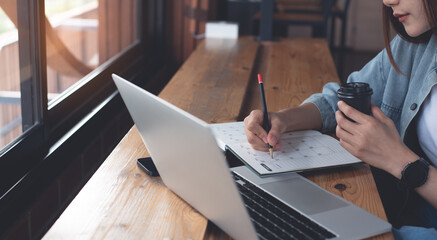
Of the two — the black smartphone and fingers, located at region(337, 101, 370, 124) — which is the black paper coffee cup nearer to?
fingers, located at region(337, 101, 370, 124)

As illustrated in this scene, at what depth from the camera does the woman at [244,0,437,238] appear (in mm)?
1053

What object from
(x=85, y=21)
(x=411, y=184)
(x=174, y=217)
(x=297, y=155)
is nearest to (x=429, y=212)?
(x=411, y=184)

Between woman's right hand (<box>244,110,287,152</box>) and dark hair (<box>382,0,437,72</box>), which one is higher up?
dark hair (<box>382,0,437,72</box>)

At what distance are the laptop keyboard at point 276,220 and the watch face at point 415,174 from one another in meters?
0.27

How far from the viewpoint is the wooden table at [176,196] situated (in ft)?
2.85

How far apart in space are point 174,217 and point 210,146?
0.26m

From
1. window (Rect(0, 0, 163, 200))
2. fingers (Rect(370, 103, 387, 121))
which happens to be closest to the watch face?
fingers (Rect(370, 103, 387, 121))

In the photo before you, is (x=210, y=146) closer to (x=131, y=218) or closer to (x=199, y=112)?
(x=131, y=218)

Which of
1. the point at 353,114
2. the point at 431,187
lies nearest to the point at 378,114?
the point at 353,114

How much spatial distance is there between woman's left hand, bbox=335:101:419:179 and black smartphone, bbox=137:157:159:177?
0.43 meters

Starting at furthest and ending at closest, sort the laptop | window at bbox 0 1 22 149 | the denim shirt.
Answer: window at bbox 0 1 22 149 < the denim shirt < the laptop

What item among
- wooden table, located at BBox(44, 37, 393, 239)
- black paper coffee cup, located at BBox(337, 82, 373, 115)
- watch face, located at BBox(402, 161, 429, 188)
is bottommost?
wooden table, located at BBox(44, 37, 393, 239)

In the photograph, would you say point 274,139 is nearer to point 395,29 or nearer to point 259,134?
point 259,134

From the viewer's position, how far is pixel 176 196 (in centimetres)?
99
